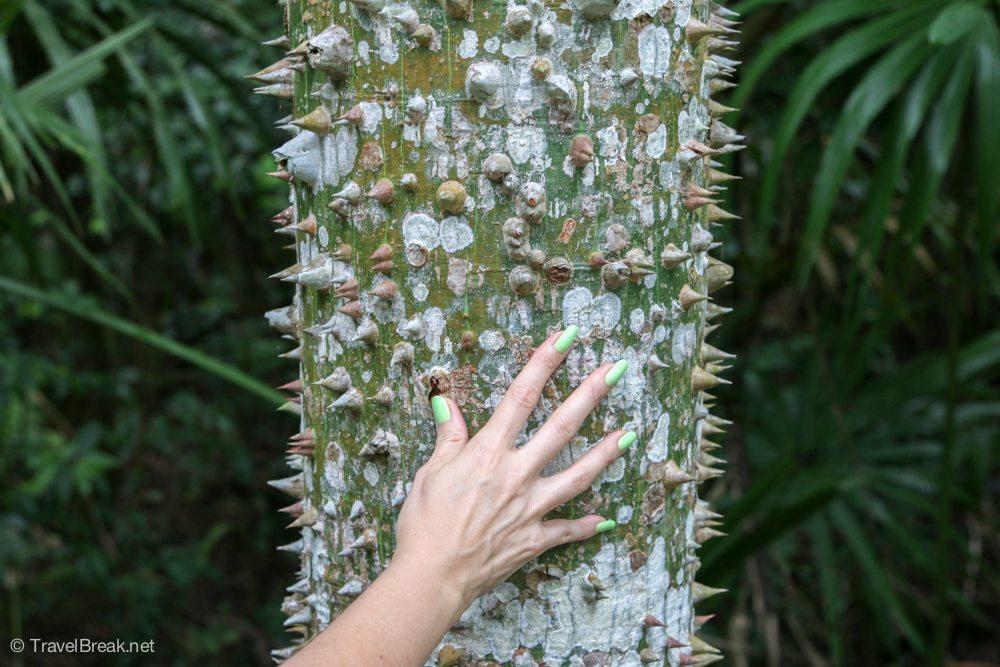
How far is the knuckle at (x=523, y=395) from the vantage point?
33.9 inches

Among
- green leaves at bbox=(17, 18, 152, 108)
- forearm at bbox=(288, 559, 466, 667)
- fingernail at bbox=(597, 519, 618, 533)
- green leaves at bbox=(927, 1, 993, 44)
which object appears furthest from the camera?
green leaves at bbox=(17, 18, 152, 108)

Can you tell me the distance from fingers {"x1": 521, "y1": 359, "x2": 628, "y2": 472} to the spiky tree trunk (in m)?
0.03

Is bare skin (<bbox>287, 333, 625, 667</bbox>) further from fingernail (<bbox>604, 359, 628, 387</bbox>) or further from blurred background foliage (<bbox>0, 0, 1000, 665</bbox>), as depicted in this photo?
blurred background foliage (<bbox>0, 0, 1000, 665</bbox>)

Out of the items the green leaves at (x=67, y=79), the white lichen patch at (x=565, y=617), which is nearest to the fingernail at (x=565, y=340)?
the white lichen patch at (x=565, y=617)

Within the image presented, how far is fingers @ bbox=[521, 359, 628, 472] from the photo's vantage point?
34.2 inches

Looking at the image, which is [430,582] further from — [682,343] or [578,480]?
[682,343]

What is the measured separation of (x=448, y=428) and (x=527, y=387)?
90mm

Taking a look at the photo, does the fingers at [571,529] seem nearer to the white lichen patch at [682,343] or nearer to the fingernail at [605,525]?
the fingernail at [605,525]

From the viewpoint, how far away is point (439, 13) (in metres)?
0.85

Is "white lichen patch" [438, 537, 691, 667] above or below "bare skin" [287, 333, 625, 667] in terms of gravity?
below

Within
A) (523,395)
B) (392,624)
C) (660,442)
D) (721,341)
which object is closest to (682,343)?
(660,442)

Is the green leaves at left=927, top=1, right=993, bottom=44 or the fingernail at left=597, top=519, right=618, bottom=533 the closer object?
the fingernail at left=597, top=519, right=618, bottom=533

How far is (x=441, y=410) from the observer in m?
0.88

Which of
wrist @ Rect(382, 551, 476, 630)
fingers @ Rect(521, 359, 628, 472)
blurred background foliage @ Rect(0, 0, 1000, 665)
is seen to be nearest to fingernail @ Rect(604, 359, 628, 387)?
fingers @ Rect(521, 359, 628, 472)
